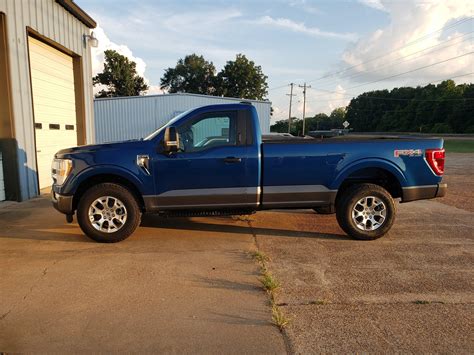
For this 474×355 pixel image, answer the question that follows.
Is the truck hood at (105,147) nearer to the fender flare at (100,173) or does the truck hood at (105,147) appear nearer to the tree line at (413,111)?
the fender flare at (100,173)

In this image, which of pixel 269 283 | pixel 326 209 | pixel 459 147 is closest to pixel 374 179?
pixel 326 209

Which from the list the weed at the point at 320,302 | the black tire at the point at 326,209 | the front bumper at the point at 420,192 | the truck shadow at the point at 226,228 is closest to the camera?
the weed at the point at 320,302

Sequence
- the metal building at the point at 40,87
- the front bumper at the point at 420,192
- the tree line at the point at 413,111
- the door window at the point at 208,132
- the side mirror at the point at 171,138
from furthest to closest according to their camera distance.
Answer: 1. the tree line at the point at 413,111
2. the metal building at the point at 40,87
3. the front bumper at the point at 420,192
4. the door window at the point at 208,132
5. the side mirror at the point at 171,138

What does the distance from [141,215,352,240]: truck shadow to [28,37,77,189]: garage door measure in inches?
192

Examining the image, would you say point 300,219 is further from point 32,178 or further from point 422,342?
point 32,178

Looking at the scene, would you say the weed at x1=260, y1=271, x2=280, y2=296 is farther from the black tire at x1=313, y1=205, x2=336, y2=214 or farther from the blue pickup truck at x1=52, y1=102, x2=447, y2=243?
the black tire at x1=313, y1=205, x2=336, y2=214

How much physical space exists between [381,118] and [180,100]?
105 meters

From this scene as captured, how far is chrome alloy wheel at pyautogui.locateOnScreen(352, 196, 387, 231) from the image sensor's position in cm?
588

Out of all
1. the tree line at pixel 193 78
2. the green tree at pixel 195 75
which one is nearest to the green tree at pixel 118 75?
the tree line at pixel 193 78

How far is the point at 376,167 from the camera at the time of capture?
5.89 m

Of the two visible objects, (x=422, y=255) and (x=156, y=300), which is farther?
(x=422, y=255)

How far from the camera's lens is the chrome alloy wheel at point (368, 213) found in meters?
5.88

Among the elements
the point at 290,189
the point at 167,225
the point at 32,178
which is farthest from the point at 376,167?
the point at 32,178

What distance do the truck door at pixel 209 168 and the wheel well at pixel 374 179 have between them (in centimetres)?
144
